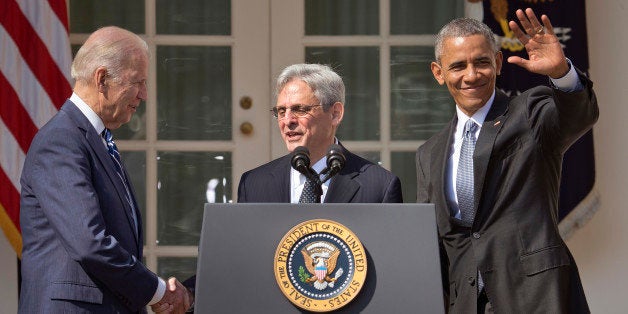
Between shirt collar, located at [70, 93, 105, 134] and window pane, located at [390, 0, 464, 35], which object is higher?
window pane, located at [390, 0, 464, 35]

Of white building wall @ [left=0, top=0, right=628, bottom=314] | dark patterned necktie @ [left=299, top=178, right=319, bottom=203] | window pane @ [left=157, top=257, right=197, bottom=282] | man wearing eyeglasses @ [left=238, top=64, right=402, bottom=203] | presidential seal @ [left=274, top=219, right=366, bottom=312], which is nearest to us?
presidential seal @ [left=274, top=219, right=366, bottom=312]

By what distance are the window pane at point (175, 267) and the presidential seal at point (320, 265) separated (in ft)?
9.57

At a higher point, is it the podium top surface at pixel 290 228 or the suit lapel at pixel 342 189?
the suit lapel at pixel 342 189

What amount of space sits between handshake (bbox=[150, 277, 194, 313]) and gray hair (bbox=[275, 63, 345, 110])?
81 cm

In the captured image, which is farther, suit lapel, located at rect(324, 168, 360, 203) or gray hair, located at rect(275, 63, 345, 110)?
gray hair, located at rect(275, 63, 345, 110)

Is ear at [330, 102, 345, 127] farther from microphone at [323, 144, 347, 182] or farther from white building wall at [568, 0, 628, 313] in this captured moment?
white building wall at [568, 0, 628, 313]

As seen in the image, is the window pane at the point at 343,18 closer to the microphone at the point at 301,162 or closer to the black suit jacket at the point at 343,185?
the black suit jacket at the point at 343,185

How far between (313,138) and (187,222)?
83.4 inches

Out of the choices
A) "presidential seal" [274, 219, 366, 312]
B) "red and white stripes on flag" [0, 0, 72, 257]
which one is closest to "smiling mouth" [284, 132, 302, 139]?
"presidential seal" [274, 219, 366, 312]

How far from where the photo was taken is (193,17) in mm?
5941

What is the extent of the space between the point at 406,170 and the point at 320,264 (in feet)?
9.65

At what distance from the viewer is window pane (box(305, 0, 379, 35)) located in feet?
19.5

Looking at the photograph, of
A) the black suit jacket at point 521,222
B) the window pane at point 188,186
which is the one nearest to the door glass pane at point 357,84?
the window pane at point 188,186

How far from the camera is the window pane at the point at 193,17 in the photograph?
19.5 feet
